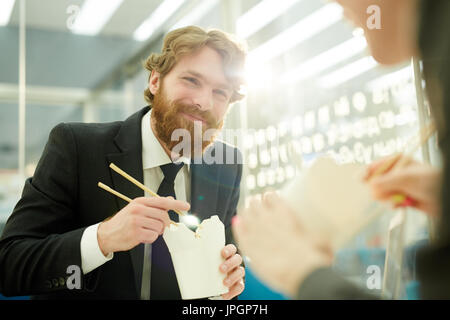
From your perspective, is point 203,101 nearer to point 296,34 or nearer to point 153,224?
point 153,224

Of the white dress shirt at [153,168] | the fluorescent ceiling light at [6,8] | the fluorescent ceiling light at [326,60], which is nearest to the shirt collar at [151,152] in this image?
the white dress shirt at [153,168]

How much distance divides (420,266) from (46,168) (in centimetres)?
99

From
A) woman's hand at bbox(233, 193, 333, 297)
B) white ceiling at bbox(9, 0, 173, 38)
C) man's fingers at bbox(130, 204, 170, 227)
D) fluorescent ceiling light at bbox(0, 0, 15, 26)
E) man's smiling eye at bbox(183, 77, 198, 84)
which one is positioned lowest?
woman's hand at bbox(233, 193, 333, 297)

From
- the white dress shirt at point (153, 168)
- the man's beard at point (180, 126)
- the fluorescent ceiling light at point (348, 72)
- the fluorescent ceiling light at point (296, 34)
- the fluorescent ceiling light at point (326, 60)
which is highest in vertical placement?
the fluorescent ceiling light at point (296, 34)

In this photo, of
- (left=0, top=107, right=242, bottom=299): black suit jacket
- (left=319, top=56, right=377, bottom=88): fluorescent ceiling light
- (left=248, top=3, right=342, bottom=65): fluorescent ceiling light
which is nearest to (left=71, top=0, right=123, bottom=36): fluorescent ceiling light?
(left=248, top=3, right=342, bottom=65): fluorescent ceiling light

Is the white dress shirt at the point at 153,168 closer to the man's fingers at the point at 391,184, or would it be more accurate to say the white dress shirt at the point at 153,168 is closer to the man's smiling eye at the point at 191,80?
the man's smiling eye at the point at 191,80

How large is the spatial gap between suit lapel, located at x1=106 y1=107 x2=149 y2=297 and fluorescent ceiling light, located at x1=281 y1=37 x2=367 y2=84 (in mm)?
834

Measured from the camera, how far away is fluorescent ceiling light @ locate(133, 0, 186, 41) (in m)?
1.85

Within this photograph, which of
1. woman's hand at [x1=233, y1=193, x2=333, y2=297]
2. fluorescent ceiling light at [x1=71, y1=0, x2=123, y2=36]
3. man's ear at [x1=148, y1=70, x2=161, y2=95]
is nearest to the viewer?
woman's hand at [x1=233, y1=193, x2=333, y2=297]

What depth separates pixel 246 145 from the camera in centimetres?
225

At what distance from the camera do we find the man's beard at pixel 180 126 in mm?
1190

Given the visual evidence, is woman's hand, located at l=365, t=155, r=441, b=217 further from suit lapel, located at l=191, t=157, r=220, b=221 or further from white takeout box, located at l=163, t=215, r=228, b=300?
suit lapel, located at l=191, t=157, r=220, b=221

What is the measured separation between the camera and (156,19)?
6.36ft

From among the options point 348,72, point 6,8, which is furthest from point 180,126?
point 6,8
